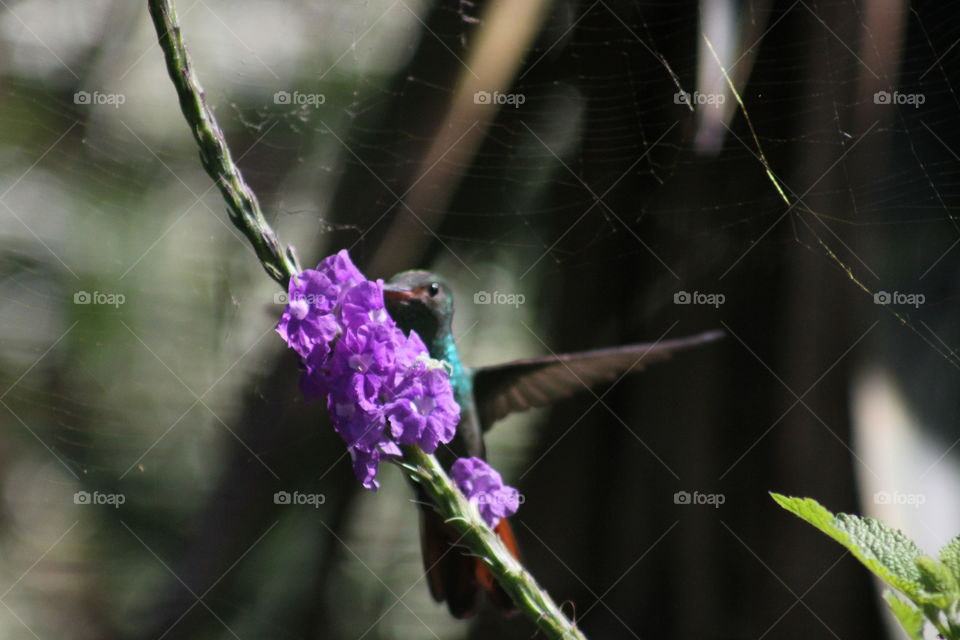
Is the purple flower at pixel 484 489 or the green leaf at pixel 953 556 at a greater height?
the purple flower at pixel 484 489

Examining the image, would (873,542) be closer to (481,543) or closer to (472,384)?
(481,543)

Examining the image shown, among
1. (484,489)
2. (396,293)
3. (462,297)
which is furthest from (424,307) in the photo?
(484,489)

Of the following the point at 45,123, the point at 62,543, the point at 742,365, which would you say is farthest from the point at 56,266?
the point at 742,365

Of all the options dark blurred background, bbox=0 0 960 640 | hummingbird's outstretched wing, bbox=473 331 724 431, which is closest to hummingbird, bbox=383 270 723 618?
hummingbird's outstretched wing, bbox=473 331 724 431

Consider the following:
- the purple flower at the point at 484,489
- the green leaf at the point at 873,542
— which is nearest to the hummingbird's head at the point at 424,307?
the purple flower at the point at 484,489

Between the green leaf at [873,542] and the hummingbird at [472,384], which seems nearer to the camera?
the green leaf at [873,542]

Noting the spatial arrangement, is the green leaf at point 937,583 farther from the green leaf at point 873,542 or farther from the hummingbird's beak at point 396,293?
the hummingbird's beak at point 396,293
